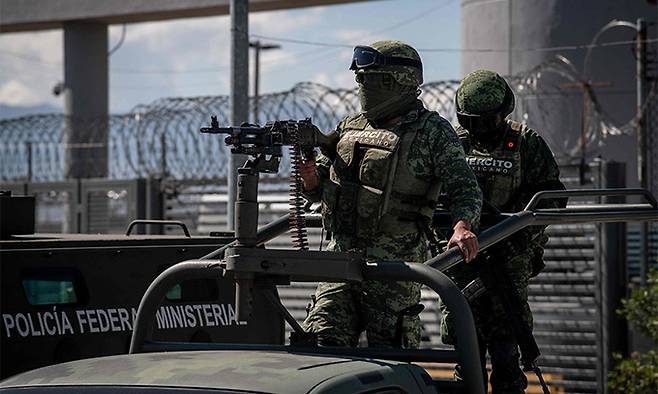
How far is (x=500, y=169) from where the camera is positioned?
5617mm

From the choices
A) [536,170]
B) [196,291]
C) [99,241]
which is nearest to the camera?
[536,170]

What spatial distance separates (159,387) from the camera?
3.04 metres

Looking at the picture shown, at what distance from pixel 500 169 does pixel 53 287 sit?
2.04 m

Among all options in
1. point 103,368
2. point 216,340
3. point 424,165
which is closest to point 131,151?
point 216,340

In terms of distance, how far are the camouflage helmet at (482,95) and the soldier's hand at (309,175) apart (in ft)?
3.35

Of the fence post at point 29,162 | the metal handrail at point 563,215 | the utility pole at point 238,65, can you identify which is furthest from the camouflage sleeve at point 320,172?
the fence post at point 29,162

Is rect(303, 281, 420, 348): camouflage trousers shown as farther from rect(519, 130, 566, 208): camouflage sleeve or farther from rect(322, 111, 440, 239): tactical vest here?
rect(519, 130, 566, 208): camouflage sleeve

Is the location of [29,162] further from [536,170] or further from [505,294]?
[505,294]

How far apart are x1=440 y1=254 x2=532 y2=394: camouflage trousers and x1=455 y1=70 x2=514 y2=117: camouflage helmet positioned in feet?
2.18

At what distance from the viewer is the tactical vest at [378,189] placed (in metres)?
4.84

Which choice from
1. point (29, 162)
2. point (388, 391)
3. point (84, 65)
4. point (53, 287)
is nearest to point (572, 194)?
point (388, 391)

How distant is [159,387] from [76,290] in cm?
279

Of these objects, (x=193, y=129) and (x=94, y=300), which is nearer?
(x=94, y=300)

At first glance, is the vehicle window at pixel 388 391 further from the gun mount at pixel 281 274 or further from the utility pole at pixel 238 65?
the utility pole at pixel 238 65
